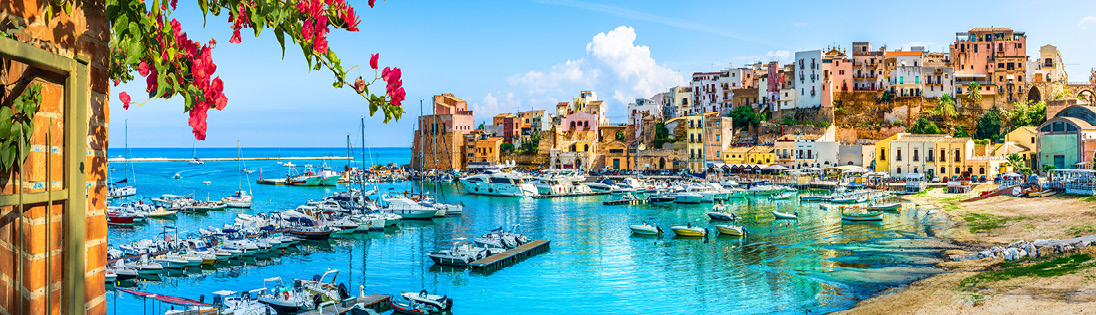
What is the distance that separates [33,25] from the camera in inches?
87.6

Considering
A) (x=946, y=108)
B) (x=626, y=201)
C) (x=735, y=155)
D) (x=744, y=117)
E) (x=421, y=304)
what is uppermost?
(x=946, y=108)

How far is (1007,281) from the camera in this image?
19641mm

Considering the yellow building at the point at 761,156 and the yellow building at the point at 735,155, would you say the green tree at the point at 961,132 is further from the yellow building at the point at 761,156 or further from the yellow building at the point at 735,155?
Result: the yellow building at the point at 735,155

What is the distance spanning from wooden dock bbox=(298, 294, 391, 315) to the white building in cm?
6636

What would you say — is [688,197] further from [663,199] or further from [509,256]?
[509,256]

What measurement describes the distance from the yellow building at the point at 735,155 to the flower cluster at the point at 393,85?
7528 centimetres

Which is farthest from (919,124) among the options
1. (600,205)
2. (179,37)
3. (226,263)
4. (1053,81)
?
(179,37)

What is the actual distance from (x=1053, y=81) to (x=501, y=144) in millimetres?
61901

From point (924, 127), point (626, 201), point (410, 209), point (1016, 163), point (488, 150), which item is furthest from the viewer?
point (488, 150)

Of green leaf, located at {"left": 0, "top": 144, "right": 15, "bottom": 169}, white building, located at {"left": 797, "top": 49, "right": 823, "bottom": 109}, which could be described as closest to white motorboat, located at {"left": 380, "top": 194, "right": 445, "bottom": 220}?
green leaf, located at {"left": 0, "top": 144, "right": 15, "bottom": 169}

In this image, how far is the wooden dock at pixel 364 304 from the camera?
1999 centimetres

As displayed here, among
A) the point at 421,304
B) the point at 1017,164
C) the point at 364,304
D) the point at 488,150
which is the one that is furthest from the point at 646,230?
the point at 488,150

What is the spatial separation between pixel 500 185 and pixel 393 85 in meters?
62.5

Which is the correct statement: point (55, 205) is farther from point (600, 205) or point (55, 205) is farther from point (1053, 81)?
point (1053, 81)
